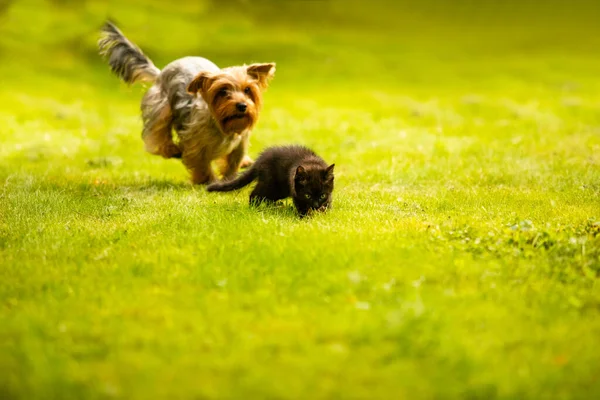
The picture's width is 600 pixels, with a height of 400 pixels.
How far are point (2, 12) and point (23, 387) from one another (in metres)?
42.5

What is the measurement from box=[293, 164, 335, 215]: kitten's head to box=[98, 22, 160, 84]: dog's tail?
17.2 ft

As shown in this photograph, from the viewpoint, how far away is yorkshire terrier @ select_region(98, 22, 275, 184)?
32.4 feet

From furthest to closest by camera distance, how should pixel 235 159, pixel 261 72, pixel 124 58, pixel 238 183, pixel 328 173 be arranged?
pixel 124 58 → pixel 235 159 → pixel 261 72 → pixel 238 183 → pixel 328 173

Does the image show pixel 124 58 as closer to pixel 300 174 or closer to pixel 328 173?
pixel 300 174

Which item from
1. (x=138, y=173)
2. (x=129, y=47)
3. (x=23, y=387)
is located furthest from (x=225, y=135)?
(x=23, y=387)

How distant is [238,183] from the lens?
930 cm

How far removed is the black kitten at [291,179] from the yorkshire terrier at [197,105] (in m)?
1.16

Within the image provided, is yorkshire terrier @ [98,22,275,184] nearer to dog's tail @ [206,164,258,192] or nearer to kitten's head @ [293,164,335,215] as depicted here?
dog's tail @ [206,164,258,192]

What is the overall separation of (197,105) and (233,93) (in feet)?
3.26

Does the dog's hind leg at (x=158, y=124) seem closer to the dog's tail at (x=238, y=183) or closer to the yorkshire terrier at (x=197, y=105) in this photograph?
the yorkshire terrier at (x=197, y=105)

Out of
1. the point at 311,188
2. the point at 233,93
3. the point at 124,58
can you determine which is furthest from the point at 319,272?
the point at 124,58

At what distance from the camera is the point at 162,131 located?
37.8 ft

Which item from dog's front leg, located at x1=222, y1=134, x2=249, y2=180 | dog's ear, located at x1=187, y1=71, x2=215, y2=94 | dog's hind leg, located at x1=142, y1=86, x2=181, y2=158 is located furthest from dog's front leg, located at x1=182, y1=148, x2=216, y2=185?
dog's ear, located at x1=187, y1=71, x2=215, y2=94

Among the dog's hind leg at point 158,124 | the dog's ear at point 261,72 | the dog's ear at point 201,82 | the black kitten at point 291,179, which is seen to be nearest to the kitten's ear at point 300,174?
the black kitten at point 291,179
